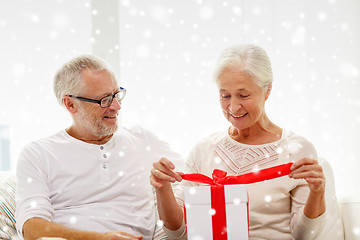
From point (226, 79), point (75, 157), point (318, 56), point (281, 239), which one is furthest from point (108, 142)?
point (318, 56)

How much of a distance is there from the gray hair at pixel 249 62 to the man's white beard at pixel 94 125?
59cm

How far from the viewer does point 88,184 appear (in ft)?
6.60

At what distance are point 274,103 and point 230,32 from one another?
55cm

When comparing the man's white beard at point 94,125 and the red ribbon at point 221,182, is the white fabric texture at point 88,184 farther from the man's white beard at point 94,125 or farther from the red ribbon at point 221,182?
the red ribbon at point 221,182

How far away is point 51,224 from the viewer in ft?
5.89

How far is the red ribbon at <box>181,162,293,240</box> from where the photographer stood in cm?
145

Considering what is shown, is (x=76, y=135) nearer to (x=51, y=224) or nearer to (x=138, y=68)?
(x=51, y=224)

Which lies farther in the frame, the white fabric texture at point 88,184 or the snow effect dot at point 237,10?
the snow effect dot at point 237,10

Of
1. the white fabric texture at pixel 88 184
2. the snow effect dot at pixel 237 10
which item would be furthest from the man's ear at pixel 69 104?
the snow effect dot at pixel 237 10

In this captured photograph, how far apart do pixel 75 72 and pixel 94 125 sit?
0.90 ft

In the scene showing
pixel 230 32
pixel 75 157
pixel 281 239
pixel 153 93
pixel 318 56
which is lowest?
pixel 281 239

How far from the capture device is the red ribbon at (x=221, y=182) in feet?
4.75

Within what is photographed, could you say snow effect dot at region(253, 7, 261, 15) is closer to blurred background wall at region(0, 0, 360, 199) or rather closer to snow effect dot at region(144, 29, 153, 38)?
blurred background wall at region(0, 0, 360, 199)

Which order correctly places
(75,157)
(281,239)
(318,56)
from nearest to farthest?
(281,239), (75,157), (318,56)
